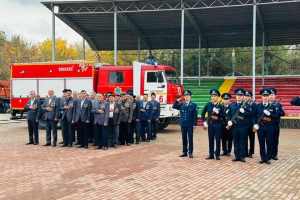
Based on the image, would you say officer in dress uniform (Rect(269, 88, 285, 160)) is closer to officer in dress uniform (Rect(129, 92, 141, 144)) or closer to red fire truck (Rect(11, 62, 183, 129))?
officer in dress uniform (Rect(129, 92, 141, 144))

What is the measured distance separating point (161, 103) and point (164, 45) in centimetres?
1321

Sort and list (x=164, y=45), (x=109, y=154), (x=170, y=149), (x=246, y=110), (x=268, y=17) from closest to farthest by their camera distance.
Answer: (x=246, y=110) < (x=109, y=154) < (x=170, y=149) < (x=268, y=17) < (x=164, y=45)

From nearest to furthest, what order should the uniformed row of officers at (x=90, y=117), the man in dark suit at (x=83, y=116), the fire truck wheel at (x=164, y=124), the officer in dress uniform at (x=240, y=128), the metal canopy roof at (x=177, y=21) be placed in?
the officer in dress uniform at (x=240, y=128) → the uniformed row of officers at (x=90, y=117) → the man in dark suit at (x=83, y=116) → the fire truck wheel at (x=164, y=124) → the metal canopy roof at (x=177, y=21)

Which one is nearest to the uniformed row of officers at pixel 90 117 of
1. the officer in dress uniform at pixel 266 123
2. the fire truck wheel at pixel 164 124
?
the fire truck wheel at pixel 164 124

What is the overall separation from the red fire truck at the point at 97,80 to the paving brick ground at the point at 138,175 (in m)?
4.49

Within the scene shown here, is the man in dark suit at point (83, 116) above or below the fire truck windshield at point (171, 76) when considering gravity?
below

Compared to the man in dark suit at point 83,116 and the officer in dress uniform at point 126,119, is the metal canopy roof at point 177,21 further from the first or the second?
the man in dark suit at point 83,116

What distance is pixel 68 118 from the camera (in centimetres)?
1092

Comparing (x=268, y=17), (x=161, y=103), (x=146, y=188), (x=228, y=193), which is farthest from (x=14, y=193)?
(x=268, y=17)

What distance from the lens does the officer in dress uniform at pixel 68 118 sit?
10.9 m

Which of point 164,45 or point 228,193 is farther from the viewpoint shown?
point 164,45

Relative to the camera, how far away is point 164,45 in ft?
88.0

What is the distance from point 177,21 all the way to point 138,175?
16.3 m

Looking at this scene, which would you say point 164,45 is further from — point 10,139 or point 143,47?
point 10,139
